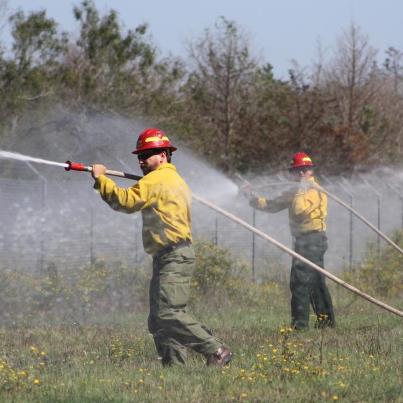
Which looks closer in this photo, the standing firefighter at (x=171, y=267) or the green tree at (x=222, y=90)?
the standing firefighter at (x=171, y=267)

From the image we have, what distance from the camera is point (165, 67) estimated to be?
80.7 feet

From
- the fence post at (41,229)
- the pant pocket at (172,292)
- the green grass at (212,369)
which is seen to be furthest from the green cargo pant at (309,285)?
the fence post at (41,229)

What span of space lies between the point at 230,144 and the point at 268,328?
19272mm

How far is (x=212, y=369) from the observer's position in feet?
23.6

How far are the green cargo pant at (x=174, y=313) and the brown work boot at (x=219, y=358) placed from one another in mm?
28

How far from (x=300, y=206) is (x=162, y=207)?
3.49 metres

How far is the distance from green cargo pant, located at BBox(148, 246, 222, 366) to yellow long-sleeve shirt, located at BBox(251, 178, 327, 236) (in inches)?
129

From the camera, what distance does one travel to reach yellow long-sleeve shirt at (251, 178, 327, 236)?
1073cm

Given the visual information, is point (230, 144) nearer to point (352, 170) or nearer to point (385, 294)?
point (352, 170)

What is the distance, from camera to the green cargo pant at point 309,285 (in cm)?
1054

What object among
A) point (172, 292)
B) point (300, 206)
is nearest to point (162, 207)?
point (172, 292)

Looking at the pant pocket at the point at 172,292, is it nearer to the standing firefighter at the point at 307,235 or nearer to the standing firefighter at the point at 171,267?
the standing firefighter at the point at 171,267

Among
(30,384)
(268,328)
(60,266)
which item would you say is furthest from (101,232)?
(30,384)

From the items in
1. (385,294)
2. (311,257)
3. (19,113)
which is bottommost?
(385,294)
